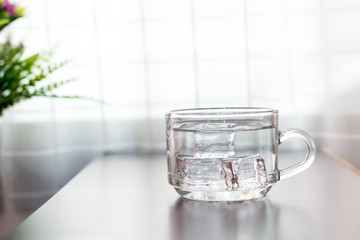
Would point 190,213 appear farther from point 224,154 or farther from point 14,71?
point 14,71

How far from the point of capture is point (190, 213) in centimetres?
79

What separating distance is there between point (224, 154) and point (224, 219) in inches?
5.2

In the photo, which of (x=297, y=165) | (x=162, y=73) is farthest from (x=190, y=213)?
(x=162, y=73)

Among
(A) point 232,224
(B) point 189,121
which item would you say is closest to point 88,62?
(B) point 189,121

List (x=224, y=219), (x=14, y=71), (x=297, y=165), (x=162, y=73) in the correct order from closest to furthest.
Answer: (x=224, y=219), (x=297, y=165), (x=14, y=71), (x=162, y=73)

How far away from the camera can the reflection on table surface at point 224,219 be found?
2.23ft

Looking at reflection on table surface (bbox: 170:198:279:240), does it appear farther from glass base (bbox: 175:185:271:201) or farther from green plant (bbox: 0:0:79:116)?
green plant (bbox: 0:0:79:116)

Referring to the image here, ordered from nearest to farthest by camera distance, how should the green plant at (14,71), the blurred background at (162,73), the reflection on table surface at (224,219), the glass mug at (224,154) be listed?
the reflection on table surface at (224,219)
the glass mug at (224,154)
the green plant at (14,71)
the blurred background at (162,73)

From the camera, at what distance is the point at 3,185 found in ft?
5.38

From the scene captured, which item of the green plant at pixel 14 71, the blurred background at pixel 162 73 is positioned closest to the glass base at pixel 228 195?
the green plant at pixel 14 71

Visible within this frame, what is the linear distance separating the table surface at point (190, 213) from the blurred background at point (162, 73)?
0.45 meters

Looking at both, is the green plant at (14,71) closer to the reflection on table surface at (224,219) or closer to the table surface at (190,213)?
the table surface at (190,213)

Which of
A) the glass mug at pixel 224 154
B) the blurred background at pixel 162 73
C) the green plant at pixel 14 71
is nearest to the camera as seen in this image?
the glass mug at pixel 224 154

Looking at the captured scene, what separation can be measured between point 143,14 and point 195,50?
19 cm
